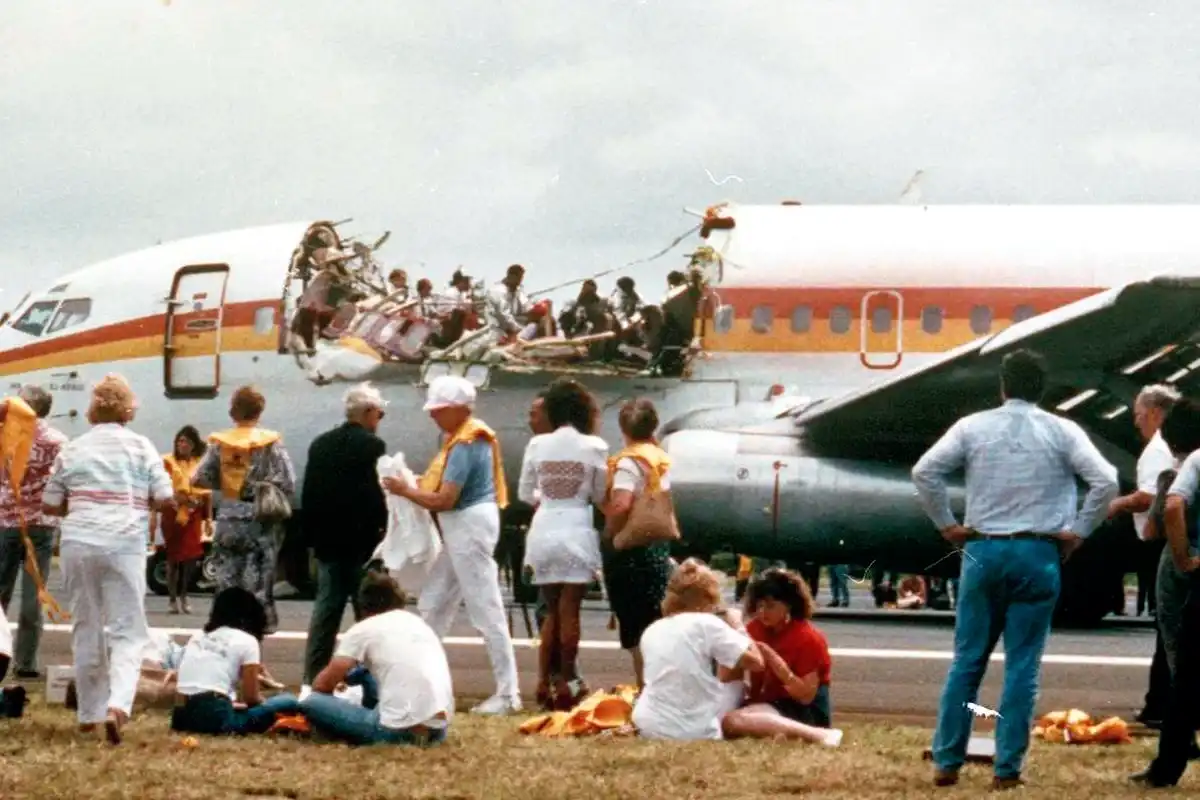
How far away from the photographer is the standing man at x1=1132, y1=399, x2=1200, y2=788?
9125mm

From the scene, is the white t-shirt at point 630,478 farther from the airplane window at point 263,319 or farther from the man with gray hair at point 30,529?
the airplane window at point 263,319

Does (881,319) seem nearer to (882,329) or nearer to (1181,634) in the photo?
(882,329)

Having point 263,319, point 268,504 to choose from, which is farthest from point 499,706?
point 263,319

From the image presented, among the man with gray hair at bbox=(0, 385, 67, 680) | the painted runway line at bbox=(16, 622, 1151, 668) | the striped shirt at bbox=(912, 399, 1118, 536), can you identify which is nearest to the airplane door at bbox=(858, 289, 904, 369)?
the painted runway line at bbox=(16, 622, 1151, 668)

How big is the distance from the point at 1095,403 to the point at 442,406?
28.8ft

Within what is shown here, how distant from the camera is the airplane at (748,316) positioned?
20.8m

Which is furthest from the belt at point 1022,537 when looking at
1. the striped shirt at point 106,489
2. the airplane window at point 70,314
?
the airplane window at point 70,314

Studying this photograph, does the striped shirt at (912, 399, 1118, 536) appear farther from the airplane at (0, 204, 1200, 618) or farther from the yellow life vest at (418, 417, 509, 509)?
the airplane at (0, 204, 1200, 618)

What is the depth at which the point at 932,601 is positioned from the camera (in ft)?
82.3

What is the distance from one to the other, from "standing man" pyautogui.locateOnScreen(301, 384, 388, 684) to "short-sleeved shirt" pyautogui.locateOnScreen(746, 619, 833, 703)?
275 centimetres

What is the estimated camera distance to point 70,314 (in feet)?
74.7

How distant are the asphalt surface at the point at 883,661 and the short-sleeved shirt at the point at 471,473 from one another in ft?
3.93

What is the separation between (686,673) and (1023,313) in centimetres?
1111

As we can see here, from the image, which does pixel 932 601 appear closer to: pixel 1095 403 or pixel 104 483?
pixel 1095 403
